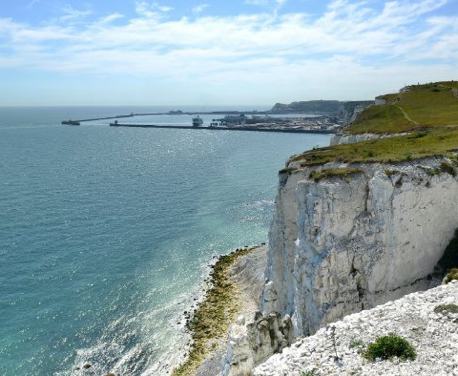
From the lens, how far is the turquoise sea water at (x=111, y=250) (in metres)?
38.9

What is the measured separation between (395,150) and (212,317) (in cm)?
2156

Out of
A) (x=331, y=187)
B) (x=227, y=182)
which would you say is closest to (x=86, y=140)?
(x=227, y=182)

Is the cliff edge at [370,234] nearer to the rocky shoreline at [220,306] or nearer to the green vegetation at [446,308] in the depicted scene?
the green vegetation at [446,308]

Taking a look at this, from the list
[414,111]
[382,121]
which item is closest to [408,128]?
[382,121]

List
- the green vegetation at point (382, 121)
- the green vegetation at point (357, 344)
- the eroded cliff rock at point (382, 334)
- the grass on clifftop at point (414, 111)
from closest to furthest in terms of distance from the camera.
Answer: the eroded cliff rock at point (382, 334) → the green vegetation at point (357, 344) → the grass on clifftop at point (414, 111) → the green vegetation at point (382, 121)

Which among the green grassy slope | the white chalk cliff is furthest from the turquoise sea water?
the green grassy slope

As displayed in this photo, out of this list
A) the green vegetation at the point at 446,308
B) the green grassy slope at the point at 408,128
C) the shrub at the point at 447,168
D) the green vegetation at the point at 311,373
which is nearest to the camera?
the green vegetation at the point at 311,373

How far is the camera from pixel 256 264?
166 feet

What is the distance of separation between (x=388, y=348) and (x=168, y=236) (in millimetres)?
48549

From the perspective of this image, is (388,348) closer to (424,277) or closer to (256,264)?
(424,277)

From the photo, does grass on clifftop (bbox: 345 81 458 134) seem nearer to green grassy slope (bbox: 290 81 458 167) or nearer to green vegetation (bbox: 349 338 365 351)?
green grassy slope (bbox: 290 81 458 167)

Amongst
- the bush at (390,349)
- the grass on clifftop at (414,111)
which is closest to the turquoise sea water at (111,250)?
the grass on clifftop at (414,111)

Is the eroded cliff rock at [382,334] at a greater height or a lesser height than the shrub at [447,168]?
lesser

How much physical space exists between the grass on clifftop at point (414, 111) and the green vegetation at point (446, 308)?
28.3 metres
